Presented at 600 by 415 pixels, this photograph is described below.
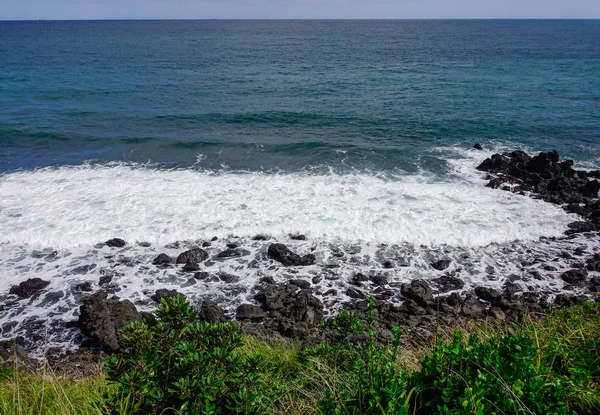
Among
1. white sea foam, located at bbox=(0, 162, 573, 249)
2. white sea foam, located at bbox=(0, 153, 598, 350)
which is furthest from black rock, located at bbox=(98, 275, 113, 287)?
white sea foam, located at bbox=(0, 162, 573, 249)

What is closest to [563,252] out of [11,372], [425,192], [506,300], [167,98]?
[506,300]

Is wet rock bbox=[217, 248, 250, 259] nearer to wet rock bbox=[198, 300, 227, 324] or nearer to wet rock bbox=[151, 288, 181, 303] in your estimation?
wet rock bbox=[151, 288, 181, 303]

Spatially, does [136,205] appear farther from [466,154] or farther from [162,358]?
[466,154]

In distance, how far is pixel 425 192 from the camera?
66.6 feet

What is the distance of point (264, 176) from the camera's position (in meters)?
22.7

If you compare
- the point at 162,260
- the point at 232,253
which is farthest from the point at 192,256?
the point at 232,253

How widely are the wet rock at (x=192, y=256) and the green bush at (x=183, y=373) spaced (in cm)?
1027

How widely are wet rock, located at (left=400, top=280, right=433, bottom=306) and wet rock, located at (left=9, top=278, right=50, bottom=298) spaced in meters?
11.4

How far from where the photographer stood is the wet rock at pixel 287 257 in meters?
14.7

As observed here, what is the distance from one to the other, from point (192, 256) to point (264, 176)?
8822 mm

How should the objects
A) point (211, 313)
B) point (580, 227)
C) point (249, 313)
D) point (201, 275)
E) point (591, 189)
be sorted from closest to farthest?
point (211, 313)
point (249, 313)
point (201, 275)
point (580, 227)
point (591, 189)

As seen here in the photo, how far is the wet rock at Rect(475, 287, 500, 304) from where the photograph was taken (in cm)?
1284

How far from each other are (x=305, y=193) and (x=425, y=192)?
19.1 ft

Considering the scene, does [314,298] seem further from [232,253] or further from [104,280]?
[104,280]
